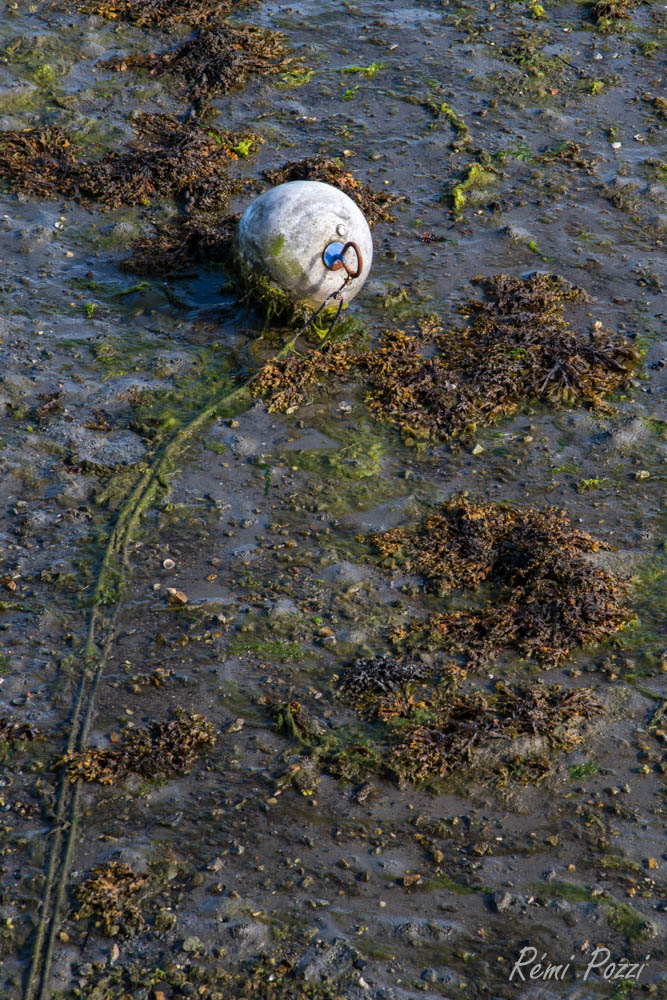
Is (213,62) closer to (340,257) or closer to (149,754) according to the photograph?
(340,257)

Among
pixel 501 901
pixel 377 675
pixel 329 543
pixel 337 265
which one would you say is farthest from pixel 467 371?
pixel 501 901

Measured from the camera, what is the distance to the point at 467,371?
22.8ft

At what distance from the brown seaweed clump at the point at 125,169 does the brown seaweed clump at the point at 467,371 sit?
2.27 meters

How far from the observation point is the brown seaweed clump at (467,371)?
668 cm

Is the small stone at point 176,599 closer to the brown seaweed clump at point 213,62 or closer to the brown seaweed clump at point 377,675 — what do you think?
the brown seaweed clump at point 377,675

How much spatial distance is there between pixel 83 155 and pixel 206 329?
267 cm

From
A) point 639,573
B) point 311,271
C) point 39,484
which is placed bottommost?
point 39,484

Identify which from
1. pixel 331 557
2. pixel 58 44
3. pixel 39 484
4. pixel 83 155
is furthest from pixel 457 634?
pixel 58 44

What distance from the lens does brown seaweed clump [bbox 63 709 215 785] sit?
15.1 ft

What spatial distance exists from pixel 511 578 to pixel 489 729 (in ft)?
3.44

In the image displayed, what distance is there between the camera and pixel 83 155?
8805 mm

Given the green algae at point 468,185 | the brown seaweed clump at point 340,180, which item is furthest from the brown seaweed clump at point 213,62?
the green algae at point 468,185

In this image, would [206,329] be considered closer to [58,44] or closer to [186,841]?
[186,841]

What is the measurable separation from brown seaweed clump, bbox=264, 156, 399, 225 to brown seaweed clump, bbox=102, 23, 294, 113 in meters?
1.54
